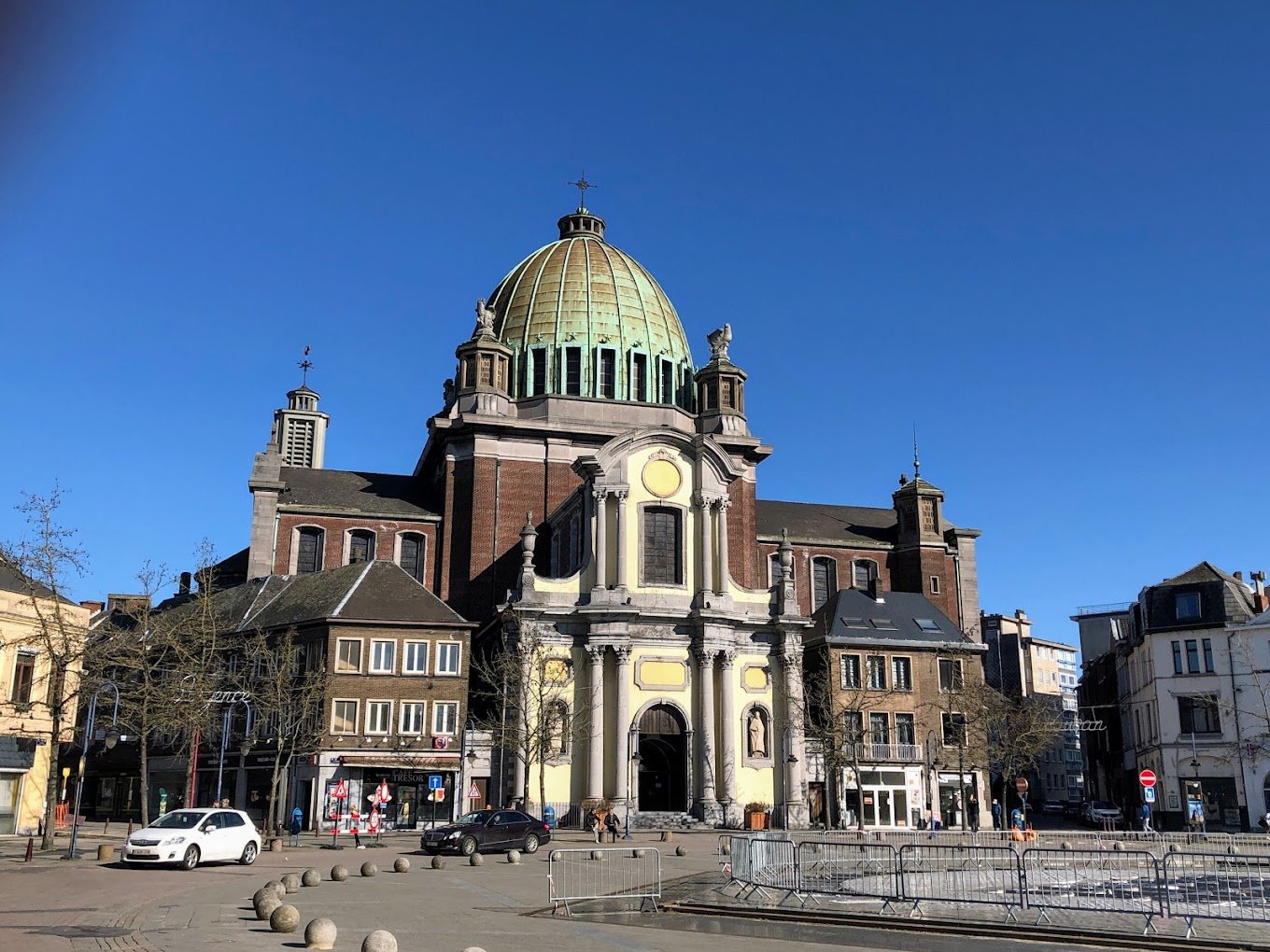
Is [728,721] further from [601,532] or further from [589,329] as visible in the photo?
[589,329]

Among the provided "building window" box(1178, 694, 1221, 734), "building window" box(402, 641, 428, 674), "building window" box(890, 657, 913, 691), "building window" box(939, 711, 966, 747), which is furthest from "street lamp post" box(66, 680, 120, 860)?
"building window" box(1178, 694, 1221, 734)

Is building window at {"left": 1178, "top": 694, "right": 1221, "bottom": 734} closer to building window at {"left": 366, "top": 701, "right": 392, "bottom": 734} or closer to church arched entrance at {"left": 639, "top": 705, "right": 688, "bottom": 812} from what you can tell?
church arched entrance at {"left": 639, "top": 705, "right": 688, "bottom": 812}

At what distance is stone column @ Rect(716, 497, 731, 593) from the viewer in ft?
199

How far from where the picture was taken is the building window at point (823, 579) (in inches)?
2992

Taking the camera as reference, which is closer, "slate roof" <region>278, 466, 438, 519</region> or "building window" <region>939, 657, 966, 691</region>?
"building window" <region>939, 657, 966, 691</region>

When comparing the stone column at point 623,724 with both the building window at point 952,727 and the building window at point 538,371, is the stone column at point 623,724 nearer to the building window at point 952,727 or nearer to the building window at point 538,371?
the building window at point 952,727

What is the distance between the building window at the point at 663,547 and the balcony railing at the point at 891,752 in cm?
1264

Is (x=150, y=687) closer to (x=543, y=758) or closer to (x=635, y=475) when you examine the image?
(x=543, y=758)

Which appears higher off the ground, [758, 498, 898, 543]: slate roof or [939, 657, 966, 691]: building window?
[758, 498, 898, 543]: slate roof

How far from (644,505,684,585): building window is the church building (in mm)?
93

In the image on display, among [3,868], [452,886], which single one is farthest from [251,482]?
[452,886]

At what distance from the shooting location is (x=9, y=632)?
45.8 m

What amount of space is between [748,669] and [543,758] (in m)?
12.3

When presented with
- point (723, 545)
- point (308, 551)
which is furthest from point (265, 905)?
point (308, 551)
